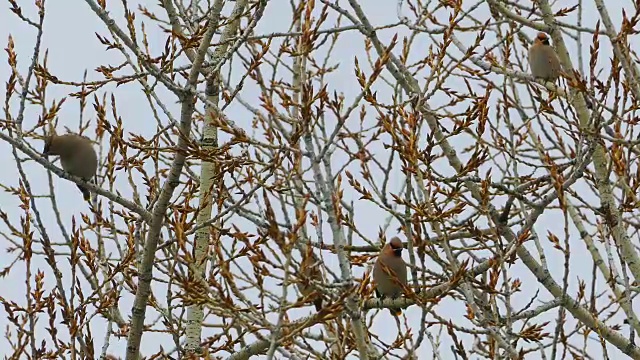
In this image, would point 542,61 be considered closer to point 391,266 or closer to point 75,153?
point 391,266

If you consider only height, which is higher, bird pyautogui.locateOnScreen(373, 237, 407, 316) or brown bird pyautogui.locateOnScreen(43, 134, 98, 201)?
brown bird pyautogui.locateOnScreen(43, 134, 98, 201)

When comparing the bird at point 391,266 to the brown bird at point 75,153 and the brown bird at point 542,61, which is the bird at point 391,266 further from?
the brown bird at point 542,61

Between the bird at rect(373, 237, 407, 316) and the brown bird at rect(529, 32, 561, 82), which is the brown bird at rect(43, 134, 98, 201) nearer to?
the bird at rect(373, 237, 407, 316)

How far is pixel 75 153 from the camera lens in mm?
6508

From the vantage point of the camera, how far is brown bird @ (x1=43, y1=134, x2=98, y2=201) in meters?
6.40

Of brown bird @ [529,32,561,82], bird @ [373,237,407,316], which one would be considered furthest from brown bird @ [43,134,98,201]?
brown bird @ [529,32,561,82]

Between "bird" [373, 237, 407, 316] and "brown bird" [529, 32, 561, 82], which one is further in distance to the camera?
"brown bird" [529, 32, 561, 82]

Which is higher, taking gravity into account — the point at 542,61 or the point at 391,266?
the point at 542,61

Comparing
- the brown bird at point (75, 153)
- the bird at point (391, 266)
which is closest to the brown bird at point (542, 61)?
the bird at point (391, 266)

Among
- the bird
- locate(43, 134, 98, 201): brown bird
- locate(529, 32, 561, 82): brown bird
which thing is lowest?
the bird

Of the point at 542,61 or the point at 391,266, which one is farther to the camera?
the point at 542,61

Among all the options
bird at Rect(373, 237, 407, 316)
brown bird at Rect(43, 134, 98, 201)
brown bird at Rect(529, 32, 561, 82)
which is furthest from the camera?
brown bird at Rect(529, 32, 561, 82)

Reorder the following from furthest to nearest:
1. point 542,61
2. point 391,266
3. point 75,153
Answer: point 542,61 → point 75,153 → point 391,266

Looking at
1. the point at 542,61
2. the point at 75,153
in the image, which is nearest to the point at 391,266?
the point at 75,153
